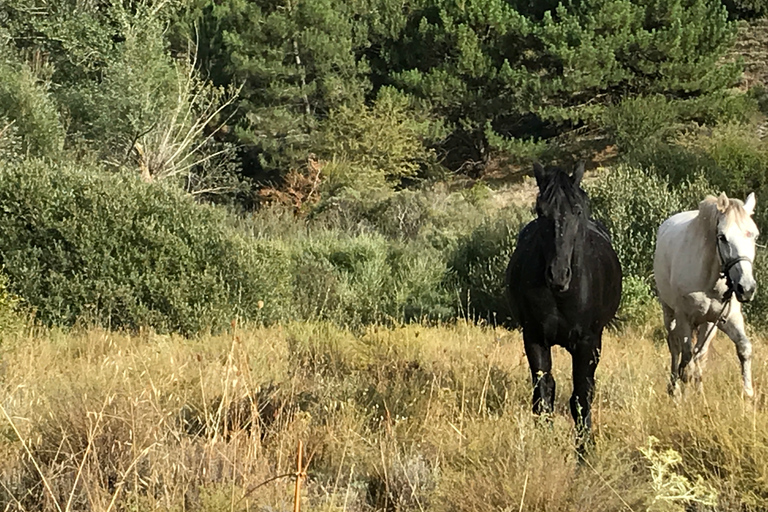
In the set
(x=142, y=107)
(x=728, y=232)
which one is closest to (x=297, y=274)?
(x=142, y=107)

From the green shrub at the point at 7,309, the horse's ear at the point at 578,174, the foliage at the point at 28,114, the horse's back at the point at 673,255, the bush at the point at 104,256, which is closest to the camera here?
the horse's ear at the point at 578,174

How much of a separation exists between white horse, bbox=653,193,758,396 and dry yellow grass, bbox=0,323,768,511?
1.01 feet

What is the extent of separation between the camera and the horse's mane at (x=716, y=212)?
19.0ft

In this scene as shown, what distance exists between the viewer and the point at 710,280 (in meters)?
6.11

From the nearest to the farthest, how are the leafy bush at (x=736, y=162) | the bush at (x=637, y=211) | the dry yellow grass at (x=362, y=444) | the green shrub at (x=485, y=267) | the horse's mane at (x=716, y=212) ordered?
the dry yellow grass at (x=362, y=444), the horse's mane at (x=716, y=212), the bush at (x=637, y=211), the green shrub at (x=485, y=267), the leafy bush at (x=736, y=162)

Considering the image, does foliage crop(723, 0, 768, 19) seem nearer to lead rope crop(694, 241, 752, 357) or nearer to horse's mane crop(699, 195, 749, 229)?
horse's mane crop(699, 195, 749, 229)

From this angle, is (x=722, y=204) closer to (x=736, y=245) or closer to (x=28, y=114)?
(x=736, y=245)

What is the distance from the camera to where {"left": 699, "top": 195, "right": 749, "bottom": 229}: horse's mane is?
19.0ft

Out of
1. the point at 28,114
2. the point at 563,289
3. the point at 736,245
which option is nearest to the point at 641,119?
the point at 28,114

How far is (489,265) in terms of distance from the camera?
1528 centimetres

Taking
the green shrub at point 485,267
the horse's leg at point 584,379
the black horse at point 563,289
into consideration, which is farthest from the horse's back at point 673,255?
the green shrub at point 485,267

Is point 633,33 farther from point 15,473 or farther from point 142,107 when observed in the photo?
point 15,473

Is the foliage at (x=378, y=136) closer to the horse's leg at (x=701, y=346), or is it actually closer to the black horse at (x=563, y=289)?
the horse's leg at (x=701, y=346)

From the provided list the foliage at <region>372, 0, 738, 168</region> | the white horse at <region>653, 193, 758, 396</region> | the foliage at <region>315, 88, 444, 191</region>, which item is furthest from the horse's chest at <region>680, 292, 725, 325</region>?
the foliage at <region>315, 88, 444, 191</region>
